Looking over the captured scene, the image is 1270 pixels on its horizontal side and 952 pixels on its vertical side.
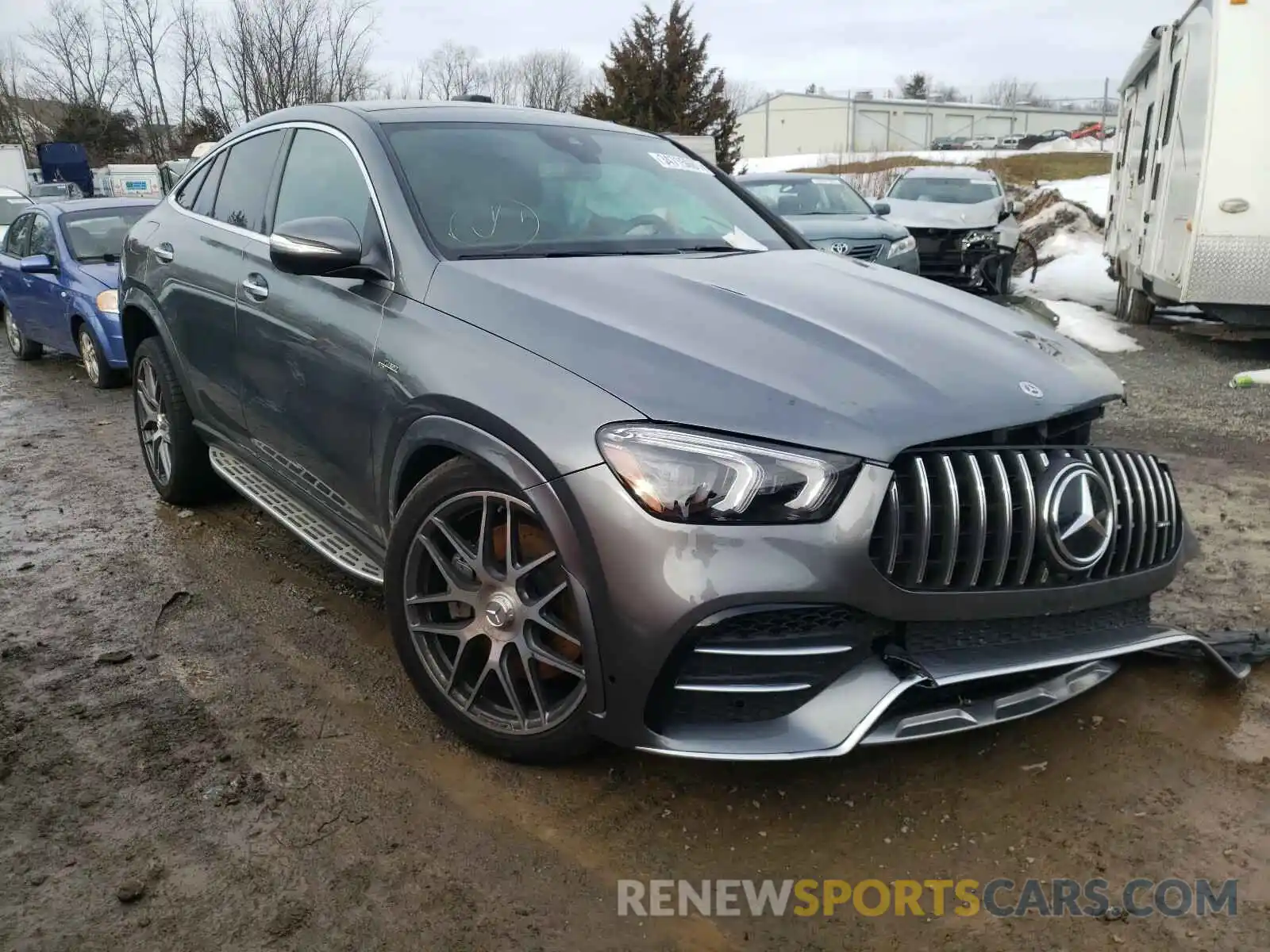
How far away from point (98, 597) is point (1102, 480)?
3.67 meters

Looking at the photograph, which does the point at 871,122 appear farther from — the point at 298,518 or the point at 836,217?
the point at 298,518

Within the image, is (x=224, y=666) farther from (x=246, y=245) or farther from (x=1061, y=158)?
(x=1061, y=158)

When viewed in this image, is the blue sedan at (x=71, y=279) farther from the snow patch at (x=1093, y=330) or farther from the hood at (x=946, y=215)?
the hood at (x=946, y=215)

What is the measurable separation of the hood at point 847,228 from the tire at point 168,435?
20.9 feet

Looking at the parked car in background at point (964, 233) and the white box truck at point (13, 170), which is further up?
the white box truck at point (13, 170)

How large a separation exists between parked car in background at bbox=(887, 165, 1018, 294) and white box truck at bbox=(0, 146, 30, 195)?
1070 inches

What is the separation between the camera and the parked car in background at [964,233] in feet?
40.1

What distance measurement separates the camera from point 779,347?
97.8 inches

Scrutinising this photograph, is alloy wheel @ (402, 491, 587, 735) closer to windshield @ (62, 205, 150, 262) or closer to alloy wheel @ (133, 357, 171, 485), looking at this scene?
alloy wheel @ (133, 357, 171, 485)

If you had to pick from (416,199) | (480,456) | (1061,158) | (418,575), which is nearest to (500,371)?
(480,456)

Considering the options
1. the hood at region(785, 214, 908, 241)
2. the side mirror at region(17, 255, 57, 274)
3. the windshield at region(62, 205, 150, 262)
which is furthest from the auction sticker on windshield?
the side mirror at region(17, 255, 57, 274)

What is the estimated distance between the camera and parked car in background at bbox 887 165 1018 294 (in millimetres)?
12211

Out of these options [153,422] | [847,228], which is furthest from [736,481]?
[847,228]

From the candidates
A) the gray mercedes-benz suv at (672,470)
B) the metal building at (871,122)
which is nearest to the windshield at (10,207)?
the gray mercedes-benz suv at (672,470)
